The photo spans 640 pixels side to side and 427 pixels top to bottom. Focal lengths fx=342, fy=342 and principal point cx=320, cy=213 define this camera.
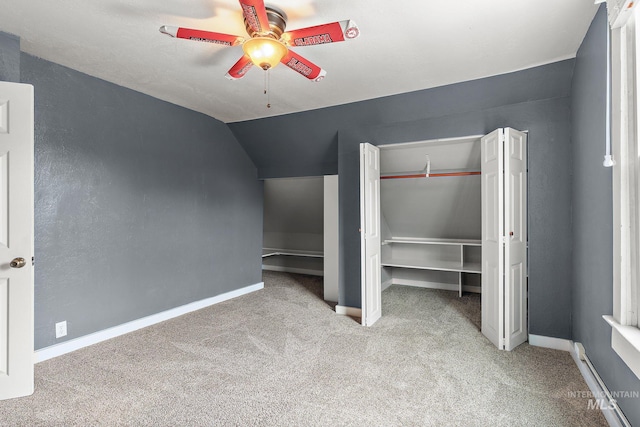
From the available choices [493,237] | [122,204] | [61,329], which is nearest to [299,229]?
[122,204]

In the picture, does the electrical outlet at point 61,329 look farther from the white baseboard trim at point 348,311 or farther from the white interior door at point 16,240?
the white baseboard trim at point 348,311

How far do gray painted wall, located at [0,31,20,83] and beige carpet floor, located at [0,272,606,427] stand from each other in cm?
212

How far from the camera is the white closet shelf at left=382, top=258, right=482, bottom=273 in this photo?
14.6ft

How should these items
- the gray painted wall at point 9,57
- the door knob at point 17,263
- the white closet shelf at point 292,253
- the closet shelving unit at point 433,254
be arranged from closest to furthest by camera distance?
the door knob at point 17,263 < the gray painted wall at point 9,57 < the closet shelving unit at point 433,254 < the white closet shelf at point 292,253

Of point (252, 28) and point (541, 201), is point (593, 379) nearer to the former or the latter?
point (541, 201)

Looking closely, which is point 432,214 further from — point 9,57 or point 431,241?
point 9,57

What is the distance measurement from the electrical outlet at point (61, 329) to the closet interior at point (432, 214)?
3333mm

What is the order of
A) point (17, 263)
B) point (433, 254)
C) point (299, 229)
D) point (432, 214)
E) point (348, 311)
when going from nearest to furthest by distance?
point (17, 263), point (348, 311), point (432, 214), point (433, 254), point (299, 229)

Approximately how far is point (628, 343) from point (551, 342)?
1.62 metres

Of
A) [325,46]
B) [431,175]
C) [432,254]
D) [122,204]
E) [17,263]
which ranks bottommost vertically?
[432,254]

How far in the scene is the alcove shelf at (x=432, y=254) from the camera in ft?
15.3

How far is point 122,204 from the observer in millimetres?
3320

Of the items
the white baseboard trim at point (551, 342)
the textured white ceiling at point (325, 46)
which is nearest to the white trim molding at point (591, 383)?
the white baseboard trim at point (551, 342)

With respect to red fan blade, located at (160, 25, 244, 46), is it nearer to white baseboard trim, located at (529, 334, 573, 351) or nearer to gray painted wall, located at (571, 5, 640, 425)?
gray painted wall, located at (571, 5, 640, 425)
